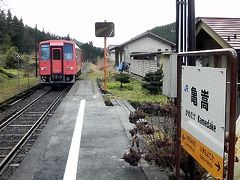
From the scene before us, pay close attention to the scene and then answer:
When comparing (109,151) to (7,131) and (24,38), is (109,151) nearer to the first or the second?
(7,131)

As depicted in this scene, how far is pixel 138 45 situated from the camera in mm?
48156

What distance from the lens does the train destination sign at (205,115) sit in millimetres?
3340

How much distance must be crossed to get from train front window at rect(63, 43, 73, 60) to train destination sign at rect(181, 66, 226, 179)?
2194 centimetres

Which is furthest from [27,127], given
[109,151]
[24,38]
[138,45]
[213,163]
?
[24,38]

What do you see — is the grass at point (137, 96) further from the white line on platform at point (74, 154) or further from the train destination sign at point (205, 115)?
the train destination sign at point (205, 115)

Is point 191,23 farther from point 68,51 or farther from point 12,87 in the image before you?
point 12,87

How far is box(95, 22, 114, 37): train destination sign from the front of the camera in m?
18.9

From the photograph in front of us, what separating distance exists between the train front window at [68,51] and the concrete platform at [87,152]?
14109 mm

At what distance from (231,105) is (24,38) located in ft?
230

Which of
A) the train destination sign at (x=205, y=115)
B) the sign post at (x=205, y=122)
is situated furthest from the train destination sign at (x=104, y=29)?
the train destination sign at (x=205, y=115)

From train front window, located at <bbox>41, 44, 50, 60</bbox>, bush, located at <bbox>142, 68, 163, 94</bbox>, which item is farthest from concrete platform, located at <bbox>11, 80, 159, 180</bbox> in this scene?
train front window, located at <bbox>41, 44, 50, 60</bbox>

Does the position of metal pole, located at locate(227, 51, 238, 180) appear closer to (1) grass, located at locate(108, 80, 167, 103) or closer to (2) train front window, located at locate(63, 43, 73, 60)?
(1) grass, located at locate(108, 80, 167, 103)

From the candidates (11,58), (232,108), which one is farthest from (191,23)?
(11,58)

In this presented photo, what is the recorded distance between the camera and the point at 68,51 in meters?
26.1
